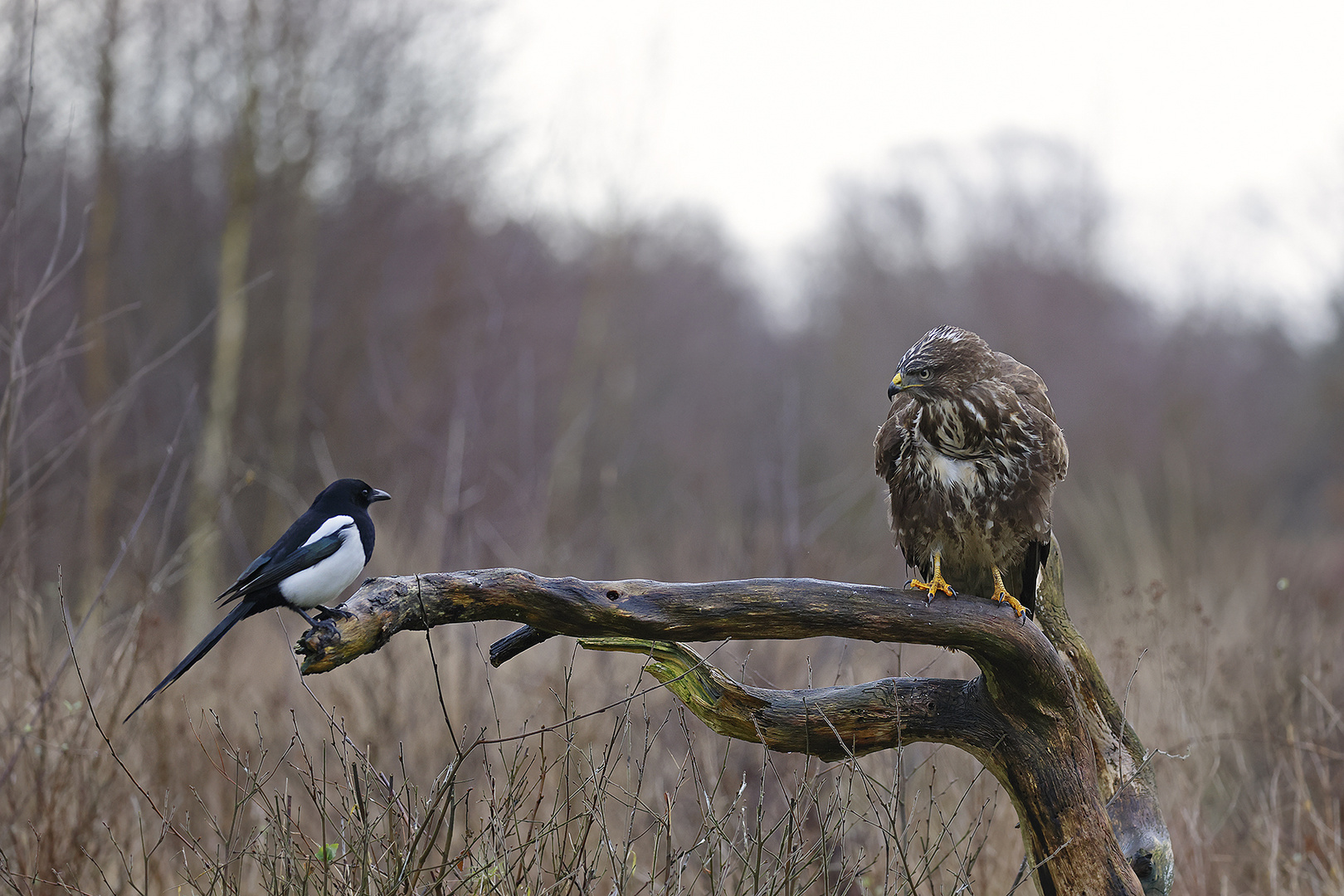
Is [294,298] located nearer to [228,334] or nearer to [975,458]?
[228,334]

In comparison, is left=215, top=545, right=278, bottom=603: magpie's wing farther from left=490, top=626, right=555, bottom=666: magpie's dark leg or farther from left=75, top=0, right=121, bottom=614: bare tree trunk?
left=75, top=0, right=121, bottom=614: bare tree trunk

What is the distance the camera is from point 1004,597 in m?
2.91

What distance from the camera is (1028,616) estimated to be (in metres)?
2.96

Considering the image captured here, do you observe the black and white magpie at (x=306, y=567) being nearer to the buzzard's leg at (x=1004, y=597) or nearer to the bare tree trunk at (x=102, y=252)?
the buzzard's leg at (x=1004, y=597)

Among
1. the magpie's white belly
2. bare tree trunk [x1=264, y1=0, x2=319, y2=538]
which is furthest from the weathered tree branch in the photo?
bare tree trunk [x1=264, y1=0, x2=319, y2=538]

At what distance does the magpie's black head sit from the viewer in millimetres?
2688

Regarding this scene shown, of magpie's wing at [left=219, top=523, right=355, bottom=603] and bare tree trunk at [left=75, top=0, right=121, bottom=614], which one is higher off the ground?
bare tree trunk at [left=75, top=0, right=121, bottom=614]

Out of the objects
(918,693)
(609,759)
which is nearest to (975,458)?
(918,693)

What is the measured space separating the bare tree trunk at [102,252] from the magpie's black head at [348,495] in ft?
19.3

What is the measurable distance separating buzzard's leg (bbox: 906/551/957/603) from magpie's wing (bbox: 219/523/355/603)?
1545 mm

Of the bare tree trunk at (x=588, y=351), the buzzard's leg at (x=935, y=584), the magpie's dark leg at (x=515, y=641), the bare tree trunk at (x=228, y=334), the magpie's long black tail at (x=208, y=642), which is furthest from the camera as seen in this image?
the bare tree trunk at (x=588, y=351)

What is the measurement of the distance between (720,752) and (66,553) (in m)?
6.29

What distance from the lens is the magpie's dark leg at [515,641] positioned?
2.39 m

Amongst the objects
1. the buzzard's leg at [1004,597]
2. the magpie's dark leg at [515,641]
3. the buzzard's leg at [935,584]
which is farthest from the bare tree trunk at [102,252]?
the buzzard's leg at [1004,597]
